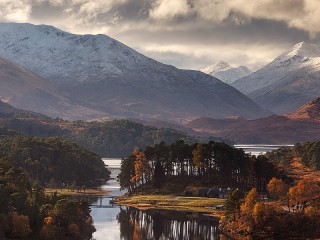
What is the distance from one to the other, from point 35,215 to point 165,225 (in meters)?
39.1

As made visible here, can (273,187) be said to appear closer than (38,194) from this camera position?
No

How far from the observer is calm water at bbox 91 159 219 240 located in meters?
148

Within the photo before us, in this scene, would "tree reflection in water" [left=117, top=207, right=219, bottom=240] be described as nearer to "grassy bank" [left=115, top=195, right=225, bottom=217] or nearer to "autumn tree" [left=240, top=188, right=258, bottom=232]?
"grassy bank" [left=115, top=195, right=225, bottom=217]

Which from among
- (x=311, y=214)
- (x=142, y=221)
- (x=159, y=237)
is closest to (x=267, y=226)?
(x=311, y=214)

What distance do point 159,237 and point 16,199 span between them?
32016 millimetres

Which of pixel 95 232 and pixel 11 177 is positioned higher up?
pixel 11 177

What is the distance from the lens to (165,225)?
161 m

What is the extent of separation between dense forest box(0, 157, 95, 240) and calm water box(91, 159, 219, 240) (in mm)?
6877

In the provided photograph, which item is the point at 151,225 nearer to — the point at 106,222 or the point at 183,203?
the point at 106,222

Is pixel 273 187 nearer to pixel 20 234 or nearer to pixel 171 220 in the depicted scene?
pixel 171 220

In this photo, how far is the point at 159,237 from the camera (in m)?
147

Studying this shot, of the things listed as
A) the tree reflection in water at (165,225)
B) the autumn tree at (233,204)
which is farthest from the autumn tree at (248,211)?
the tree reflection in water at (165,225)

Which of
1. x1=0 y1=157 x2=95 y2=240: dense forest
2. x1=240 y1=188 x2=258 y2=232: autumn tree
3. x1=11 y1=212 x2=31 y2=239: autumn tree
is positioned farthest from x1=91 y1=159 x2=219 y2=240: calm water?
x1=11 y1=212 x2=31 y2=239: autumn tree

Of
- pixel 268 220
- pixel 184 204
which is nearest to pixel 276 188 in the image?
pixel 184 204
